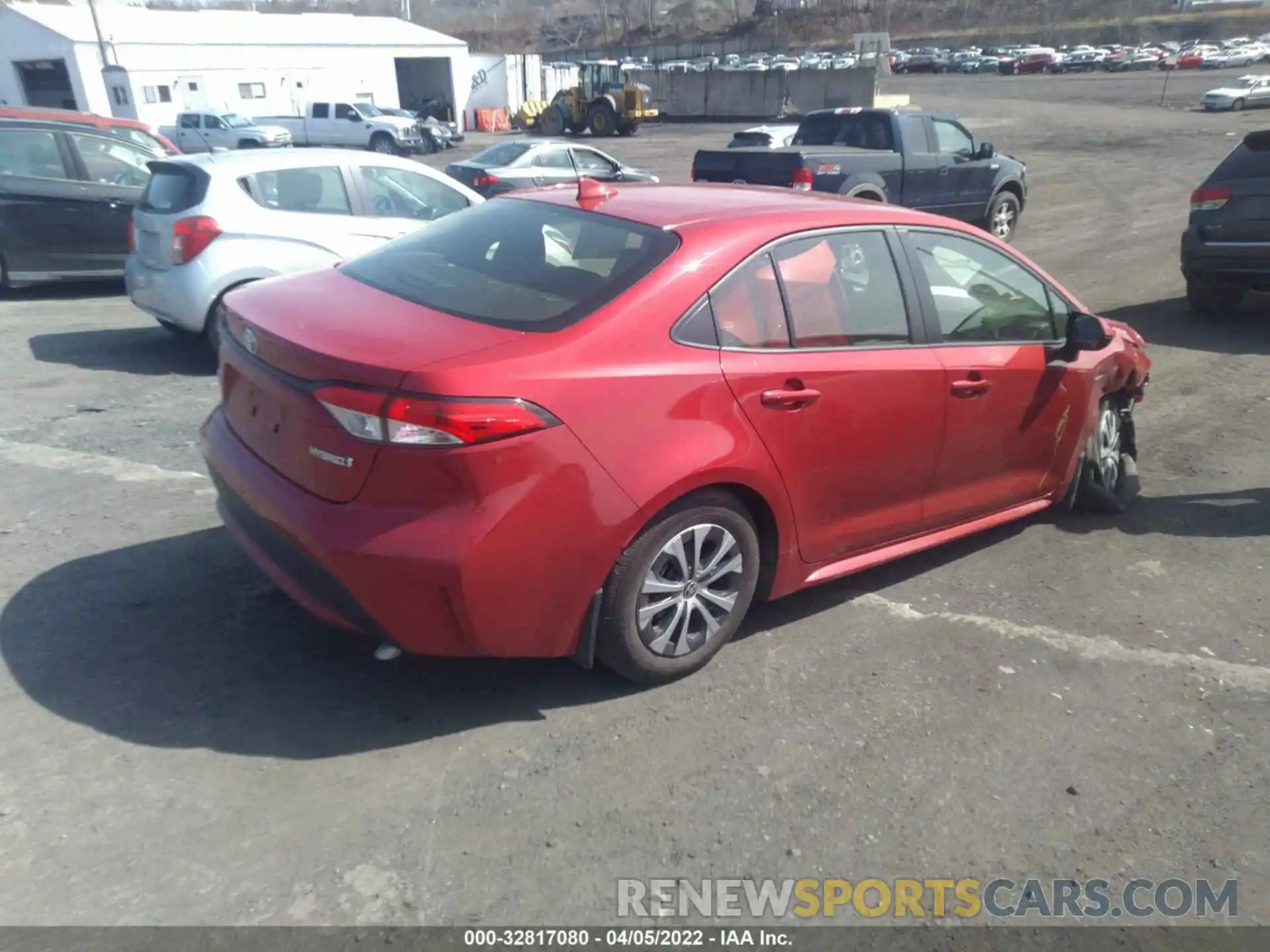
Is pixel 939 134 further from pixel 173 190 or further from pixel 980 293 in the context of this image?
pixel 980 293

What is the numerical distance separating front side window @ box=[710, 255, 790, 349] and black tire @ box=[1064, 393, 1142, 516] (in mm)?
2266

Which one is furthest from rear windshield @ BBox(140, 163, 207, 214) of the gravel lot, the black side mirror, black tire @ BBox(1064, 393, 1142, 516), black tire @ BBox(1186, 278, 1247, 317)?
black tire @ BBox(1186, 278, 1247, 317)

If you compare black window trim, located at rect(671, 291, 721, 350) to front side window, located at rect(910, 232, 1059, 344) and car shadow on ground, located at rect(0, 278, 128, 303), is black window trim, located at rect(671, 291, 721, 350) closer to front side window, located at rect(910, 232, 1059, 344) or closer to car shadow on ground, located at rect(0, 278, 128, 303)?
front side window, located at rect(910, 232, 1059, 344)

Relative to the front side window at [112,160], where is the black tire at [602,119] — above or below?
below

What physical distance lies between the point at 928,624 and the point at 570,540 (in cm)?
183

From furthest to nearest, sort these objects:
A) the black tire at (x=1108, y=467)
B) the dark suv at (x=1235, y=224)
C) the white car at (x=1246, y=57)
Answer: the white car at (x=1246, y=57), the dark suv at (x=1235, y=224), the black tire at (x=1108, y=467)

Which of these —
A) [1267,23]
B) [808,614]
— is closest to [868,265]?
[808,614]

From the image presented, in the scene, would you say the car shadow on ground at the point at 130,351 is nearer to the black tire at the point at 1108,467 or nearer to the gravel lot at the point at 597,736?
the gravel lot at the point at 597,736

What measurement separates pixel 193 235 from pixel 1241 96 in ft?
160

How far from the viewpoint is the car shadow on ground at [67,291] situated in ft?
34.1

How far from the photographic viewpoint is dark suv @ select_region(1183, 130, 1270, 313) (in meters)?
8.88

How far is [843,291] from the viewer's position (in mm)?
4035

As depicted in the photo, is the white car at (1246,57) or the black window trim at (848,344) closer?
the black window trim at (848,344)

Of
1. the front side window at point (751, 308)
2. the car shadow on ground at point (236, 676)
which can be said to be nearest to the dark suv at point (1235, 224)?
the front side window at point (751, 308)
